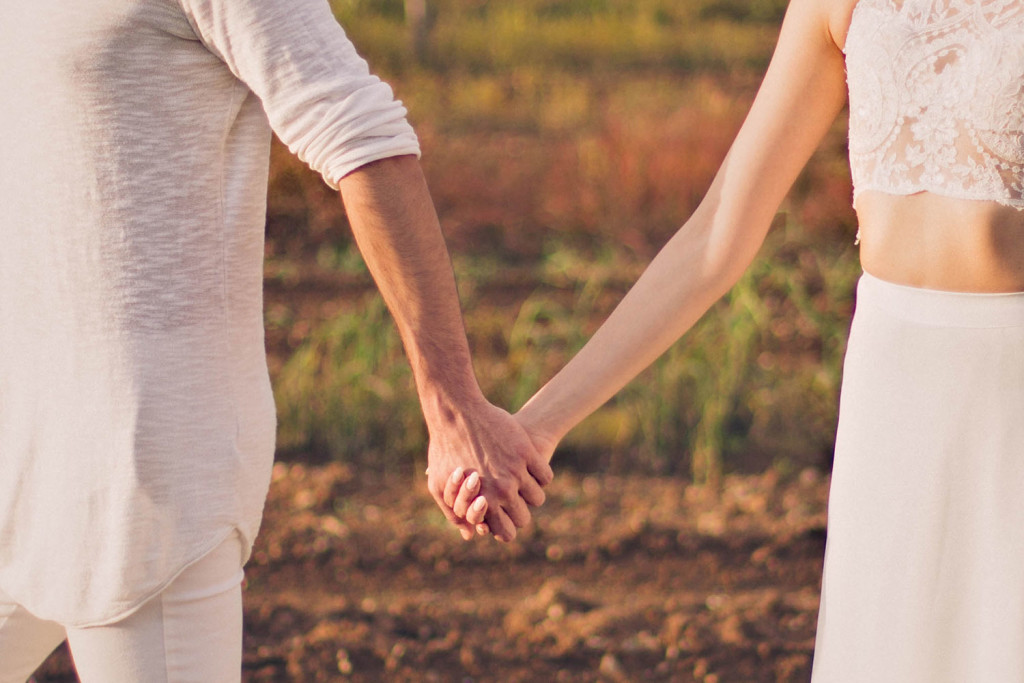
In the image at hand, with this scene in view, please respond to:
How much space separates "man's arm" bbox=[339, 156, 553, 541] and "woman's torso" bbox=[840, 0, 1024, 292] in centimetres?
57

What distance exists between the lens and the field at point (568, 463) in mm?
2990

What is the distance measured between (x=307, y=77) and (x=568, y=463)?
8.20 ft

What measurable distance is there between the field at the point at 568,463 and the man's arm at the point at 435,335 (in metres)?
1.13

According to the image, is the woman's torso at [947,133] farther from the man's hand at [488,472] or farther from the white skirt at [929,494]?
the man's hand at [488,472]

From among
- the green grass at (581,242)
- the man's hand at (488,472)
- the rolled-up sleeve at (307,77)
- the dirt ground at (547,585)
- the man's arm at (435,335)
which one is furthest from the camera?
the green grass at (581,242)

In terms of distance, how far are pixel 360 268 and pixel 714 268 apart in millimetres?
3337

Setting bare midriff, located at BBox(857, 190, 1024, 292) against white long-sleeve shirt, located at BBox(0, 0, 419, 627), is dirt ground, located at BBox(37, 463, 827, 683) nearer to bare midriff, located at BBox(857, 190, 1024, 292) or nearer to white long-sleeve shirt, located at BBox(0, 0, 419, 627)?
white long-sleeve shirt, located at BBox(0, 0, 419, 627)

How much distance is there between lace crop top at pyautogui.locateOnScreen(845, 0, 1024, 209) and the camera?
1453 millimetres

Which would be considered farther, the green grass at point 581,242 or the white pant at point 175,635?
the green grass at point 581,242

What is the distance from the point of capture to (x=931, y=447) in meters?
1.49

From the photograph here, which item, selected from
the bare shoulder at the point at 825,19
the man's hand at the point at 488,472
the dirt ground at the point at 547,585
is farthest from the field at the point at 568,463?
the bare shoulder at the point at 825,19

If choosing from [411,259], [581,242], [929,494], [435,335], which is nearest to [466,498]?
[435,335]

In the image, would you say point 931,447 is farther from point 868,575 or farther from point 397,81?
point 397,81

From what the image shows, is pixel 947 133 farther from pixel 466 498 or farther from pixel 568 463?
pixel 568 463
